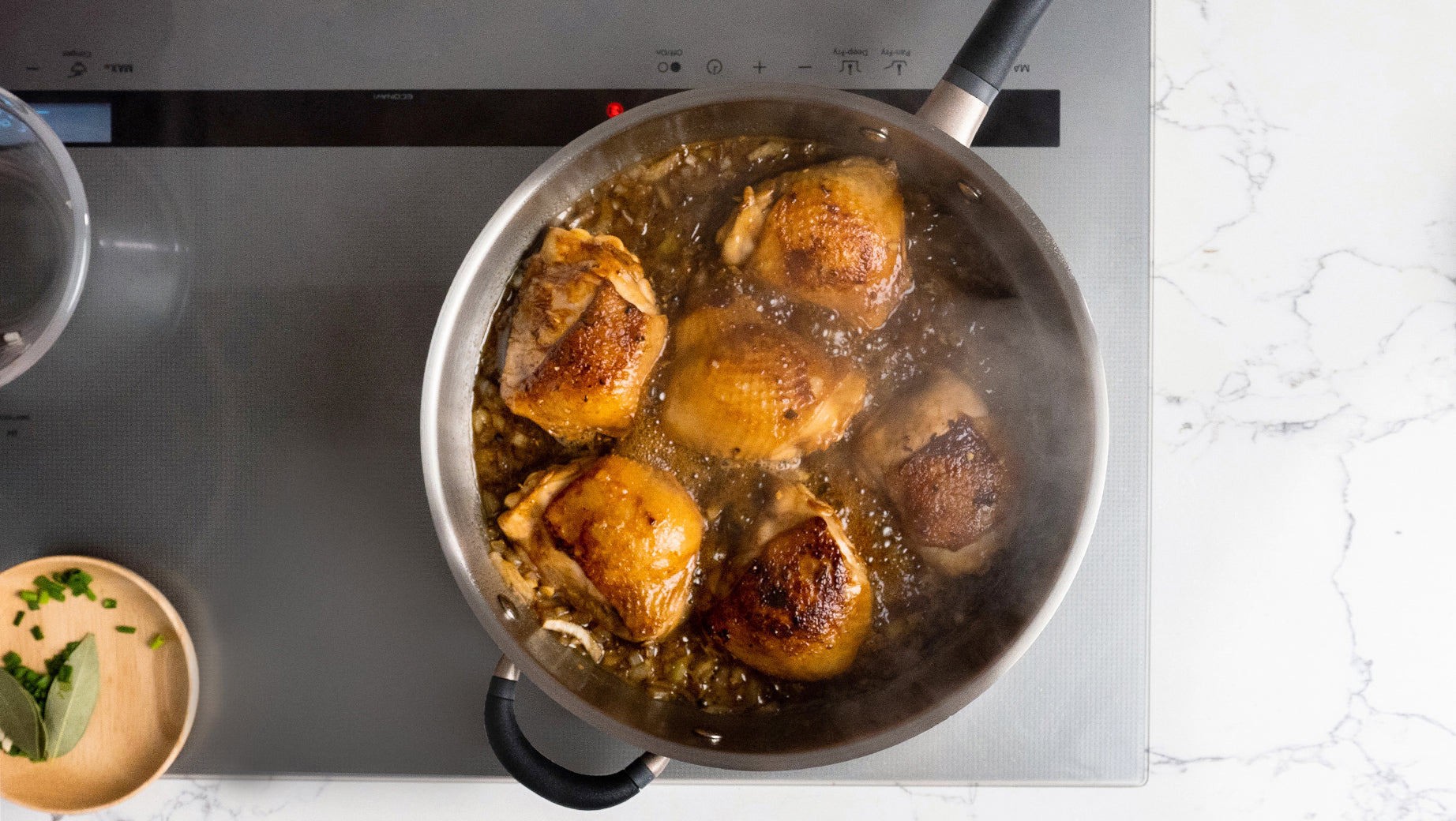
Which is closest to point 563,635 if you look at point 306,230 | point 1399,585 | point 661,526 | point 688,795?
point 661,526

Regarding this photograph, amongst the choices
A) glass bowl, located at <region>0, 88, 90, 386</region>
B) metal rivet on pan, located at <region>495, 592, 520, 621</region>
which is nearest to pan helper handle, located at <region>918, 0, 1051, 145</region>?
metal rivet on pan, located at <region>495, 592, 520, 621</region>

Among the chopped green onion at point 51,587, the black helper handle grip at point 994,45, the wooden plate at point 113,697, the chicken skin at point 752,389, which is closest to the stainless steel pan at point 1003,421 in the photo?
the black helper handle grip at point 994,45

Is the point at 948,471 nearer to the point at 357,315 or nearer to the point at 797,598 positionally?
the point at 797,598

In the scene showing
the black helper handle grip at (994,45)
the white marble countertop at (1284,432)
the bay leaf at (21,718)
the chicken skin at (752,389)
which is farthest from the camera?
the white marble countertop at (1284,432)

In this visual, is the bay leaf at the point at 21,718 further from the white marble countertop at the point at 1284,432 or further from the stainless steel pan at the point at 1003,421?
the stainless steel pan at the point at 1003,421

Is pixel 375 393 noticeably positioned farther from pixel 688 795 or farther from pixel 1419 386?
pixel 1419 386

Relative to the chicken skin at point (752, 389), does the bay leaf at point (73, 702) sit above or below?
below

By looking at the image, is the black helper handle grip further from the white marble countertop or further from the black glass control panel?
the white marble countertop
